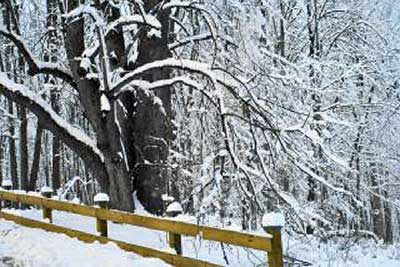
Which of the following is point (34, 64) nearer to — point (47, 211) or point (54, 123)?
point (54, 123)

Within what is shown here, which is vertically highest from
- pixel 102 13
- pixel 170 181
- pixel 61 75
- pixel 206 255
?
pixel 102 13

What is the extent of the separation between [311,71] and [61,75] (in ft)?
30.0

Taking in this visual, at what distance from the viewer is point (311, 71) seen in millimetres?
20281

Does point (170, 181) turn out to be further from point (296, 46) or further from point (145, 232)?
point (296, 46)

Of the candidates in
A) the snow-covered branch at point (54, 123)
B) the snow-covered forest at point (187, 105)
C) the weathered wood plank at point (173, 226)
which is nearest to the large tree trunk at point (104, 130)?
the snow-covered forest at point (187, 105)

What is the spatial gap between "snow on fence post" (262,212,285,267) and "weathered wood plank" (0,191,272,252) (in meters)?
0.05

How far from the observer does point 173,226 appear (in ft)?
27.8

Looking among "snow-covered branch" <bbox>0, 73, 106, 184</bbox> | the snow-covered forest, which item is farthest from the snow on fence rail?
the snow-covered forest

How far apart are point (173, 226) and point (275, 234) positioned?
6.90 feet

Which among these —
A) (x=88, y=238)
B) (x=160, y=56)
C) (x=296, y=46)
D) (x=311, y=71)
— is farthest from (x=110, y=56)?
(x=296, y=46)

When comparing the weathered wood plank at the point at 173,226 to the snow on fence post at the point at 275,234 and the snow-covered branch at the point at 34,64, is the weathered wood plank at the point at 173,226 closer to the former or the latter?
the snow on fence post at the point at 275,234

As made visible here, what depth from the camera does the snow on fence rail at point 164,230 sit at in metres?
6.75

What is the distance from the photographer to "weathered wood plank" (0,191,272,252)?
22.7 feet

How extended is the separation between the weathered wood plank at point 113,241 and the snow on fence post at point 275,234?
3.14 ft
